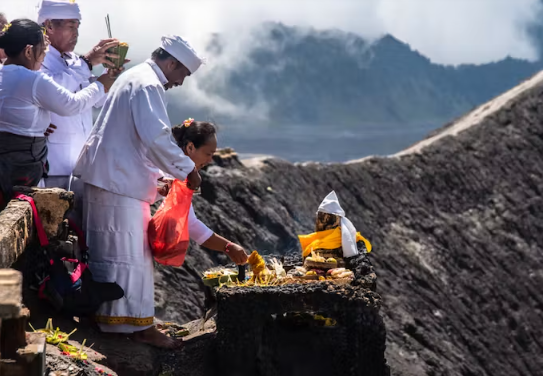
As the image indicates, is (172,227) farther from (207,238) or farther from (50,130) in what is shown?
(50,130)

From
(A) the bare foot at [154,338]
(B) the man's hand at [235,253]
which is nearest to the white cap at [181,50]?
(B) the man's hand at [235,253]

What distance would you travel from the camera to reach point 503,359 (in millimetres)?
19844

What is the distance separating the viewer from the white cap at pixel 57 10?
25.4ft

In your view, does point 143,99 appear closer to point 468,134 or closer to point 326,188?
point 326,188

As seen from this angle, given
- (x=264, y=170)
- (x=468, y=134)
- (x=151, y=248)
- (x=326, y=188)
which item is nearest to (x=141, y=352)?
(x=151, y=248)

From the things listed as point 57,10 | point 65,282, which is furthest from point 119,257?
point 57,10

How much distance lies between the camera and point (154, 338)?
23.5 feet

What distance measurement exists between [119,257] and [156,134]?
881 millimetres

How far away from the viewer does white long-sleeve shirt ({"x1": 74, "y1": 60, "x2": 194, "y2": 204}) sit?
6922mm

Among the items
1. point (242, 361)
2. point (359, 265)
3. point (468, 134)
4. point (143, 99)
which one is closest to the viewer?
point (143, 99)

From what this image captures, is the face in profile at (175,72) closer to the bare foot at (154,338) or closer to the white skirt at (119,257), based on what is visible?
the white skirt at (119,257)

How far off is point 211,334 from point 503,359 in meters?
13.4

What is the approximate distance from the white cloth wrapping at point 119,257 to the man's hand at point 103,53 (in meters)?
1.30

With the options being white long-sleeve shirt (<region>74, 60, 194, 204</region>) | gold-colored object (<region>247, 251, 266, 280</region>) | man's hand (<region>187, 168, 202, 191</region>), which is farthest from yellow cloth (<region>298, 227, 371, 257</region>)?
white long-sleeve shirt (<region>74, 60, 194, 204</region>)
